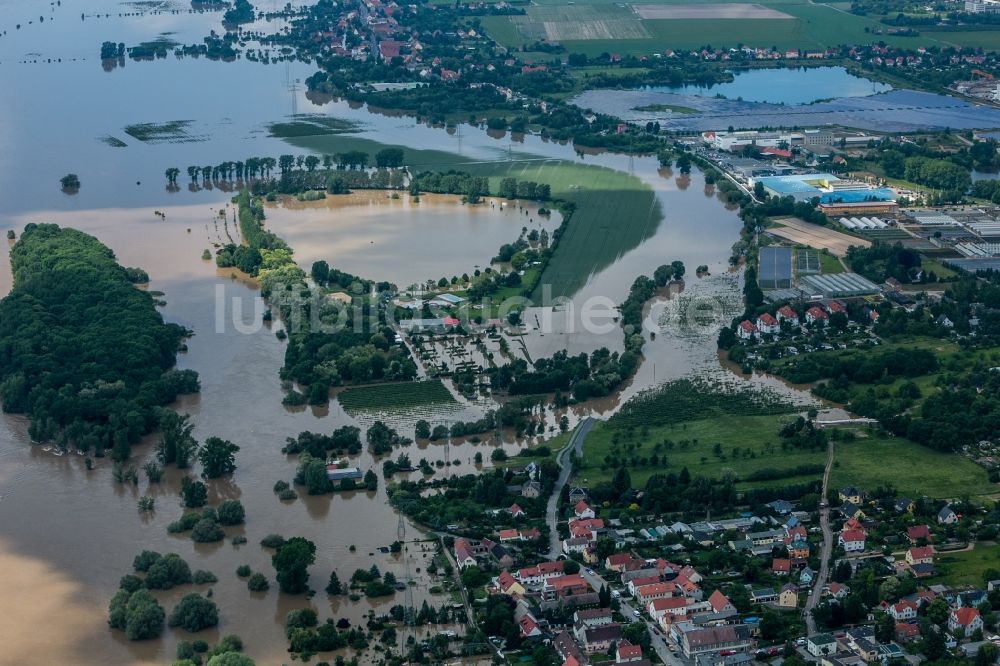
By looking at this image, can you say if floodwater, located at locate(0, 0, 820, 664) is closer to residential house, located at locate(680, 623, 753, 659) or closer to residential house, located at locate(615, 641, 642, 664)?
residential house, located at locate(615, 641, 642, 664)

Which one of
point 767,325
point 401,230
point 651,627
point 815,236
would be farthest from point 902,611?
point 401,230

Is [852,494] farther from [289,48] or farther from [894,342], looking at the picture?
[289,48]

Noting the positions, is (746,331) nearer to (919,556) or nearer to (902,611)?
(919,556)

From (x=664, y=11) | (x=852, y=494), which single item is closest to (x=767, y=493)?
(x=852, y=494)

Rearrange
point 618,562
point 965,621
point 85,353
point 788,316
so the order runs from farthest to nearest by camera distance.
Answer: point 788,316, point 85,353, point 618,562, point 965,621

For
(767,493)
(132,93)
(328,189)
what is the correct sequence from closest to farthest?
1. (767,493)
2. (328,189)
3. (132,93)

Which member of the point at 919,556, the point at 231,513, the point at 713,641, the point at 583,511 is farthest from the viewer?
the point at 231,513
